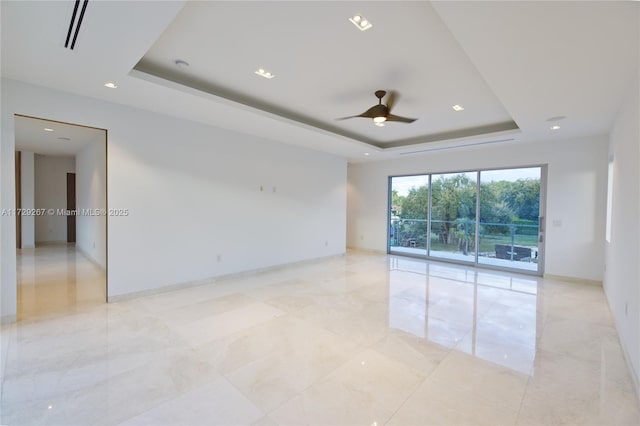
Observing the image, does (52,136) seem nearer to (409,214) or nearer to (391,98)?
(391,98)

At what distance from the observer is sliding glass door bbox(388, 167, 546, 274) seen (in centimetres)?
588

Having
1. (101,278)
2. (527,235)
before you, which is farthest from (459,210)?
(101,278)

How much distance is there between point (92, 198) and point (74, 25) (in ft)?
16.2

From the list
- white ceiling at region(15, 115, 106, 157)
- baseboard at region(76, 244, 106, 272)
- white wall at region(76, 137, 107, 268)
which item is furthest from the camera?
baseboard at region(76, 244, 106, 272)

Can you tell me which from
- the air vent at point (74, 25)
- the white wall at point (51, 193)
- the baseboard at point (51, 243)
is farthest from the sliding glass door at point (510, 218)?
the white wall at point (51, 193)

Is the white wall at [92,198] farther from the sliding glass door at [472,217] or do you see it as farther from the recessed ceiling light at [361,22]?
the sliding glass door at [472,217]

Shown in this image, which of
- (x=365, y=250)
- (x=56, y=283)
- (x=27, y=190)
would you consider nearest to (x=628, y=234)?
(x=365, y=250)

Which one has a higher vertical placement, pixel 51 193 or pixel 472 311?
pixel 51 193

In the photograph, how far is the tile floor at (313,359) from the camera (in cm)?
194

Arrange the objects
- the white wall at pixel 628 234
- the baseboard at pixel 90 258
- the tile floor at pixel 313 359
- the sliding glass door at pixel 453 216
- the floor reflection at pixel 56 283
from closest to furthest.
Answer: the tile floor at pixel 313 359
the white wall at pixel 628 234
the floor reflection at pixel 56 283
the baseboard at pixel 90 258
the sliding glass door at pixel 453 216

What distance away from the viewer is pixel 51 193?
8.57 metres

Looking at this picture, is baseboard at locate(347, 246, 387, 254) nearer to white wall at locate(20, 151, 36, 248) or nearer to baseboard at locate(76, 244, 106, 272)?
baseboard at locate(76, 244, 106, 272)

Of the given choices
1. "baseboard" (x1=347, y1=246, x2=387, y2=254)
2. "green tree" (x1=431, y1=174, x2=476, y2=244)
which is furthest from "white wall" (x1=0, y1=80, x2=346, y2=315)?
"green tree" (x1=431, y1=174, x2=476, y2=244)

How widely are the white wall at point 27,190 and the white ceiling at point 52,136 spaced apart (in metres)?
0.35
